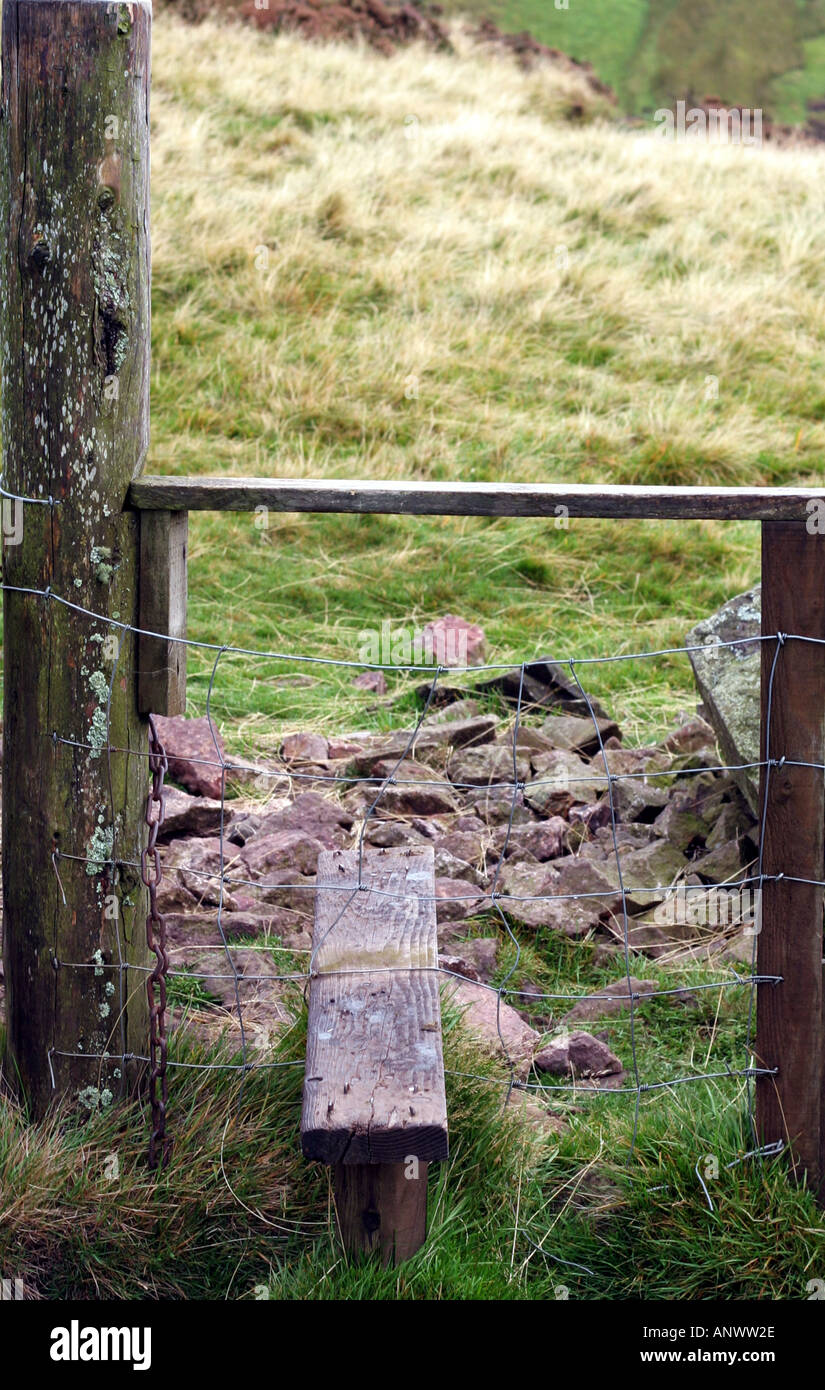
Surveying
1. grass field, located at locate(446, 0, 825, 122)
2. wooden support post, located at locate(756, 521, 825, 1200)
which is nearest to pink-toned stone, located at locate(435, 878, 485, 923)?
wooden support post, located at locate(756, 521, 825, 1200)

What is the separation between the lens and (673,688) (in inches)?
241

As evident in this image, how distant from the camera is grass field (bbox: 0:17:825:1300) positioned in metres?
2.49

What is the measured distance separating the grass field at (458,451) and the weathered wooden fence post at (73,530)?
0.90 ft

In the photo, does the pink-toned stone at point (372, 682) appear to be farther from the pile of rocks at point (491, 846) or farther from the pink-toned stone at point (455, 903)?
the pink-toned stone at point (455, 903)

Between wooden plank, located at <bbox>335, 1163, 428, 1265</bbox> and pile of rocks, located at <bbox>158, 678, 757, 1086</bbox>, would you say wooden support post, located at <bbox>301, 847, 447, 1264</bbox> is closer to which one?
Result: wooden plank, located at <bbox>335, 1163, 428, 1265</bbox>

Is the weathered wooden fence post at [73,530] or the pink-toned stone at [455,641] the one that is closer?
the weathered wooden fence post at [73,530]

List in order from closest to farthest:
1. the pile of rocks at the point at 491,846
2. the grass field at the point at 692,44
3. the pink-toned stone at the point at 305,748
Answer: the pile of rocks at the point at 491,846, the pink-toned stone at the point at 305,748, the grass field at the point at 692,44

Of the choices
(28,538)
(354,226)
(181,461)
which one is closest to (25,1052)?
(28,538)

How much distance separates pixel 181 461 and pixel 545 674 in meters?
3.25

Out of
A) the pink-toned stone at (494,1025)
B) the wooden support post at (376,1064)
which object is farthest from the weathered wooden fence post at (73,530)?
the pink-toned stone at (494,1025)

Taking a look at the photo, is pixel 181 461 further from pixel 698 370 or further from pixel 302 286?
pixel 698 370

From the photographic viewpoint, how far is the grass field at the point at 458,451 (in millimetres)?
2486

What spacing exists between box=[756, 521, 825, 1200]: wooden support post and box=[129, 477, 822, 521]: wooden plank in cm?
6

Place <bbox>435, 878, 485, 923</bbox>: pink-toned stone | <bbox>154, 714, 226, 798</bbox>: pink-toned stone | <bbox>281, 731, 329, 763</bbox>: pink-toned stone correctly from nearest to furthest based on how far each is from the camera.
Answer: <bbox>435, 878, 485, 923</bbox>: pink-toned stone → <bbox>154, 714, 226, 798</bbox>: pink-toned stone → <bbox>281, 731, 329, 763</bbox>: pink-toned stone
